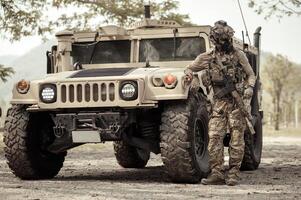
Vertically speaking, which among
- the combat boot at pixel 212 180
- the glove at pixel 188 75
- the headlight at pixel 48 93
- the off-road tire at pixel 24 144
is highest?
the glove at pixel 188 75

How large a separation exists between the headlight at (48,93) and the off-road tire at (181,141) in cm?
123

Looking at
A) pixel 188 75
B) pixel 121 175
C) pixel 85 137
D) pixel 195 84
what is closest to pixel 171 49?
pixel 195 84

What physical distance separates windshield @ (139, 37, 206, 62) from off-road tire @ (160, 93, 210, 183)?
1.20 meters

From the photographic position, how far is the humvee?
717 centimetres

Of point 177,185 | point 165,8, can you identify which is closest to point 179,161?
point 177,185

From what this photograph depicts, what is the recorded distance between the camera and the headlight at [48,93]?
295 inches

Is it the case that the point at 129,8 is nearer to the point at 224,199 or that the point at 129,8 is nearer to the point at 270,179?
the point at 270,179

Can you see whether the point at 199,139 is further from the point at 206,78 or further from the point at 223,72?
the point at 223,72

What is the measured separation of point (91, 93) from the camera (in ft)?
24.1

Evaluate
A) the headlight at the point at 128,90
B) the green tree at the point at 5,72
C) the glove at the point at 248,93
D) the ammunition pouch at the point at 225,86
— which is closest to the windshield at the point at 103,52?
the headlight at the point at 128,90

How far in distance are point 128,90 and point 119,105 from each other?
0.18 meters

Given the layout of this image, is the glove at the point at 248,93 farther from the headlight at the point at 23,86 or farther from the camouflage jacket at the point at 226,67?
the headlight at the point at 23,86

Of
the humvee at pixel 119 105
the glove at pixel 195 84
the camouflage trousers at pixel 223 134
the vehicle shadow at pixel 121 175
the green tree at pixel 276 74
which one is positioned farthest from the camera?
the green tree at pixel 276 74

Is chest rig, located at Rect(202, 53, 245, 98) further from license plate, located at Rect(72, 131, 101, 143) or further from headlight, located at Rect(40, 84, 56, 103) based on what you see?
headlight, located at Rect(40, 84, 56, 103)
